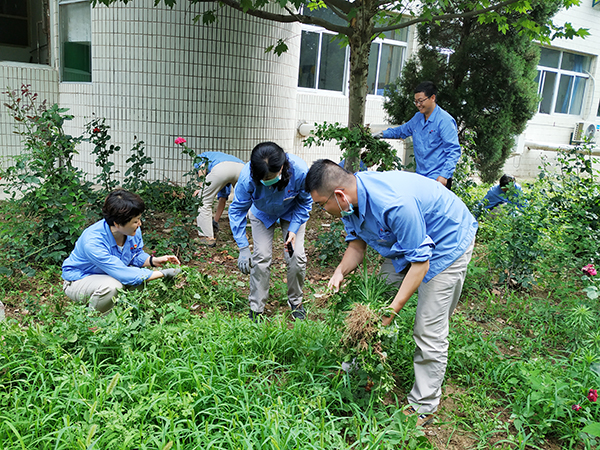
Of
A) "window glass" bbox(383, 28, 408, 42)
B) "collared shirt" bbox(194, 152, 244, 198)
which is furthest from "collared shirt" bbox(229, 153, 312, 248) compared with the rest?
"window glass" bbox(383, 28, 408, 42)

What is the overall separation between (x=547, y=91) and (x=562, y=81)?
0.76 metres

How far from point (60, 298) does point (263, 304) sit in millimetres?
1707

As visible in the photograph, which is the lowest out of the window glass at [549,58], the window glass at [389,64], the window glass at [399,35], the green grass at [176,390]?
the green grass at [176,390]

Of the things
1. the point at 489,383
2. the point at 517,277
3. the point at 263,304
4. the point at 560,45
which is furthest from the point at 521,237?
the point at 560,45

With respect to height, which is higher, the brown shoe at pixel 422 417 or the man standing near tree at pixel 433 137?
the man standing near tree at pixel 433 137

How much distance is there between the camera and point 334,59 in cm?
1052

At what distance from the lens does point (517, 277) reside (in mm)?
4250

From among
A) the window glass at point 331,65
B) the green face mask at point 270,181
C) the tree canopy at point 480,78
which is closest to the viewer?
the green face mask at point 270,181

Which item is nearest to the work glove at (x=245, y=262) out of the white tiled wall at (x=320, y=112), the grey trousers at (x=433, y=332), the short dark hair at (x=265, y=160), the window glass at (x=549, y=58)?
the short dark hair at (x=265, y=160)

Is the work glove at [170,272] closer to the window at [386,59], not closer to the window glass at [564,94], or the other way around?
the window at [386,59]

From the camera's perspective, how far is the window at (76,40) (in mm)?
7469

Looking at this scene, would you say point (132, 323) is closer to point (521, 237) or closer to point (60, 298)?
point (60, 298)

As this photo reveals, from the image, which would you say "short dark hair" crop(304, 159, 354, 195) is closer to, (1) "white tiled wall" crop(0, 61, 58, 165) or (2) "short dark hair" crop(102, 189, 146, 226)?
(2) "short dark hair" crop(102, 189, 146, 226)

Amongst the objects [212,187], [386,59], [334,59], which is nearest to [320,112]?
[334,59]
